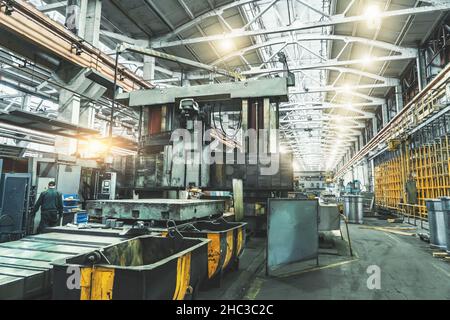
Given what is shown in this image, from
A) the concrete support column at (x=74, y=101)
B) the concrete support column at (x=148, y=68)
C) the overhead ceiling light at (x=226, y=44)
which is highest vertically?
the overhead ceiling light at (x=226, y=44)

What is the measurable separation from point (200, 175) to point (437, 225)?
16.7 feet

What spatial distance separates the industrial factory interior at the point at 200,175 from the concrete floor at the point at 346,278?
0.04m

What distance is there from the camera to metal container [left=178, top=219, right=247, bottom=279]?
113 inches

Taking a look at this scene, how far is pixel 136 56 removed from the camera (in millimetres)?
12031

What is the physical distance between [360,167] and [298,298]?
70.3ft

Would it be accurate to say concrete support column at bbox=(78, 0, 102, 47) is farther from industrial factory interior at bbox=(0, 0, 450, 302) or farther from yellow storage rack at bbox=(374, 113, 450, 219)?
yellow storage rack at bbox=(374, 113, 450, 219)

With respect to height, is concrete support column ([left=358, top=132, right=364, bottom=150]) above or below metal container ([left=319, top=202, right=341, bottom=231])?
above

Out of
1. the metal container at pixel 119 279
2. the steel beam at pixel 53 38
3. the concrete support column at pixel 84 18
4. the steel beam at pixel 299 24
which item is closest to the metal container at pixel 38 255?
the metal container at pixel 119 279

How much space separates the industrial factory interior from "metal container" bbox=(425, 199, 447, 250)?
0.13ft

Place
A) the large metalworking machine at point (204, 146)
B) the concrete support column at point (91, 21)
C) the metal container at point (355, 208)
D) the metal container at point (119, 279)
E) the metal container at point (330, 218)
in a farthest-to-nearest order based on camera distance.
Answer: the metal container at point (355, 208) < the concrete support column at point (91, 21) < the large metalworking machine at point (204, 146) < the metal container at point (330, 218) < the metal container at point (119, 279)

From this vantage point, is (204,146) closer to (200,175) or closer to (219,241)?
(200,175)

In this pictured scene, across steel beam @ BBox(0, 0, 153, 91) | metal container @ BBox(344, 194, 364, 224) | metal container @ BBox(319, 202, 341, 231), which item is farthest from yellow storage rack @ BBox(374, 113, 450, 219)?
steel beam @ BBox(0, 0, 153, 91)

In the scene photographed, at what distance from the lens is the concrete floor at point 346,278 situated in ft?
10.0

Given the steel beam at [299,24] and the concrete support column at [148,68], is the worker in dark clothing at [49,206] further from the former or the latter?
the steel beam at [299,24]
